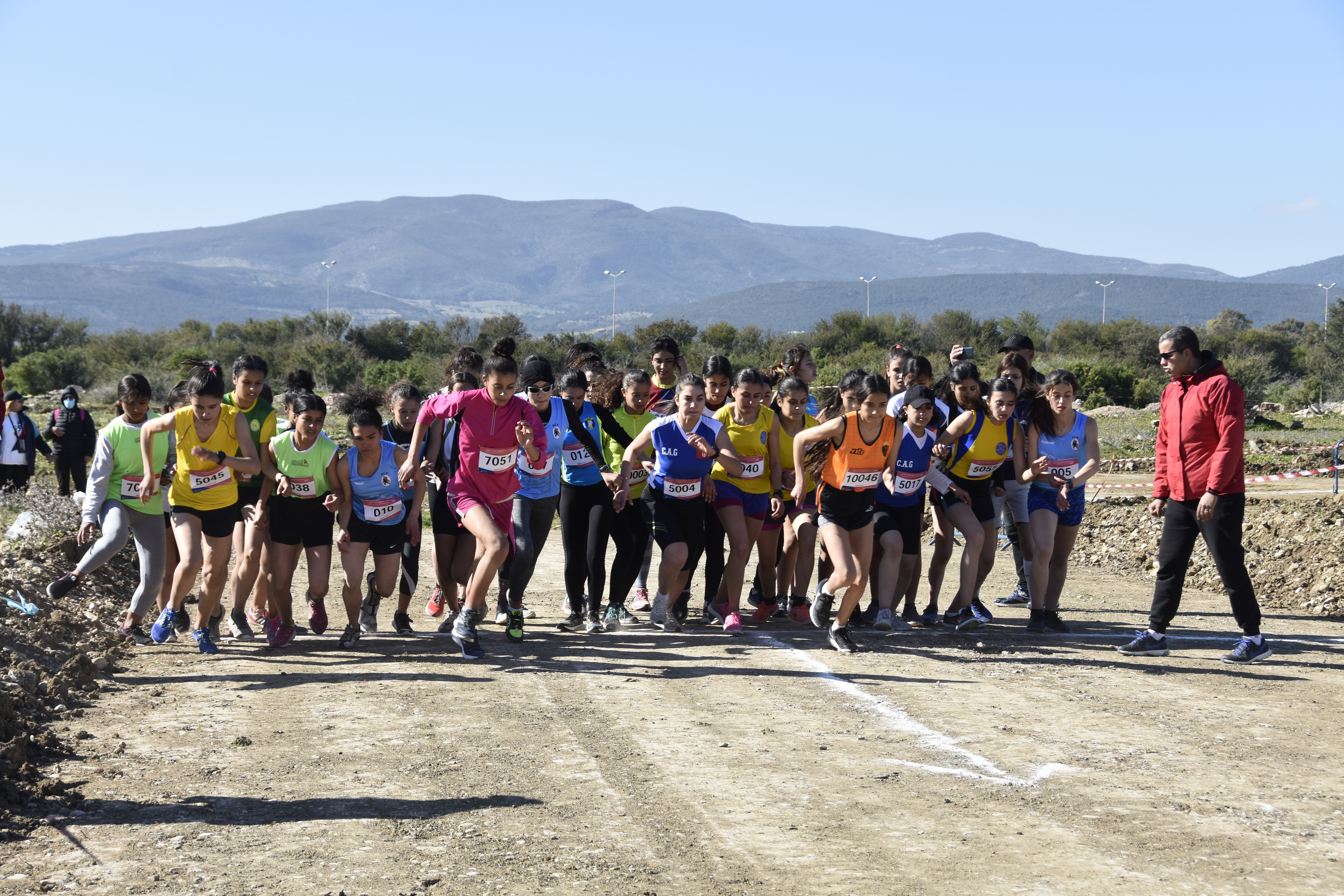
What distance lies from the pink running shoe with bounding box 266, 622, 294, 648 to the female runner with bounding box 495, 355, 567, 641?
4.68 ft

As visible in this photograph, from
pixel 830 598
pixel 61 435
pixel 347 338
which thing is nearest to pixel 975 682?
pixel 830 598

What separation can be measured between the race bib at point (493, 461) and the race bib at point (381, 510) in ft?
2.38

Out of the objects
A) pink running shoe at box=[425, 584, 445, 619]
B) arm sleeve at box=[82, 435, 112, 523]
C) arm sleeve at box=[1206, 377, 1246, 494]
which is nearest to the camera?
arm sleeve at box=[1206, 377, 1246, 494]

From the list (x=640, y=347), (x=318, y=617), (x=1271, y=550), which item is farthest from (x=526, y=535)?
(x=640, y=347)

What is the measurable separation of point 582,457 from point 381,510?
146 cm

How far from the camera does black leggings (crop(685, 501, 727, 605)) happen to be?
8.39m

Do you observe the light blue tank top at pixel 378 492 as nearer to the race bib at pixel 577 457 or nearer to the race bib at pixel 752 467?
the race bib at pixel 577 457

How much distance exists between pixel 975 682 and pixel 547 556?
701cm

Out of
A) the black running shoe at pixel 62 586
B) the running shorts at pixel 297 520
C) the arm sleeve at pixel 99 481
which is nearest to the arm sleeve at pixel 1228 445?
the running shorts at pixel 297 520

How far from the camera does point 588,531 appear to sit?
8.48m

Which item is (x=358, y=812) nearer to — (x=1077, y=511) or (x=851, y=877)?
(x=851, y=877)

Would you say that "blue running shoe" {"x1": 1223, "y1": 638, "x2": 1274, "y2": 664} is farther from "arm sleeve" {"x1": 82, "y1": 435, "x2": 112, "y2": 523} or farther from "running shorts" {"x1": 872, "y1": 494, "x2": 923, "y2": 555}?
"arm sleeve" {"x1": 82, "y1": 435, "x2": 112, "y2": 523}

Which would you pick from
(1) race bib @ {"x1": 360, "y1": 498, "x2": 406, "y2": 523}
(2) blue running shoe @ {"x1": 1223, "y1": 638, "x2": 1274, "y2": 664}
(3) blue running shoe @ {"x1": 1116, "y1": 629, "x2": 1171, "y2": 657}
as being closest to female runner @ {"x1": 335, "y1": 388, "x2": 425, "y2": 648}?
(1) race bib @ {"x1": 360, "y1": 498, "x2": 406, "y2": 523}

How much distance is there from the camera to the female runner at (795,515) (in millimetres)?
8422
